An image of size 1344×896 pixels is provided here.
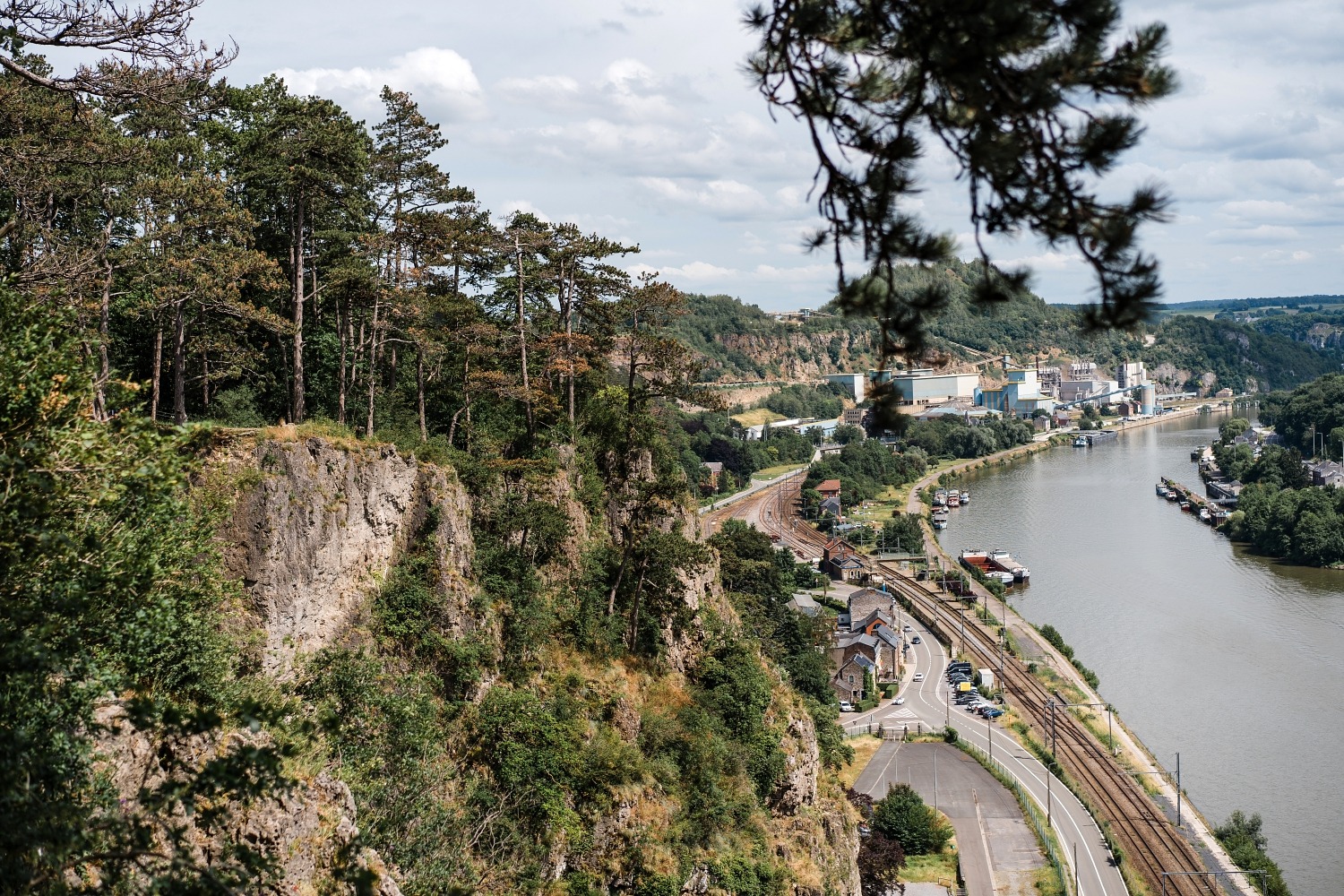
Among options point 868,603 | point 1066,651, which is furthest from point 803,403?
point 1066,651

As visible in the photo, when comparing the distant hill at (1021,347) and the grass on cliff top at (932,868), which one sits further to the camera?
the distant hill at (1021,347)

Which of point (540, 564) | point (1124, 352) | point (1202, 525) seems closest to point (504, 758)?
point (540, 564)

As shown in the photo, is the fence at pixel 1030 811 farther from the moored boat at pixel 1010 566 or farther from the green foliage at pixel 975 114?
the green foliage at pixel 975 114

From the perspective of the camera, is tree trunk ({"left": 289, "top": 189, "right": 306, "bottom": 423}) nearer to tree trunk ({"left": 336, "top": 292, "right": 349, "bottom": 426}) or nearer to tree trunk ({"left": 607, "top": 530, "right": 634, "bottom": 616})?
tree trunk ({"left": 336, "top": 292, "right": 349, "bottom": 426})

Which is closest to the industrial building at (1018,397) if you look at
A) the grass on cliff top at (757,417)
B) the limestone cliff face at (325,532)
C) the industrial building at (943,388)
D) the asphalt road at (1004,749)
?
the industrial building at (943,388)

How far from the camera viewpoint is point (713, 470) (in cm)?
7038

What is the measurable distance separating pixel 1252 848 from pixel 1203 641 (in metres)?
14.1

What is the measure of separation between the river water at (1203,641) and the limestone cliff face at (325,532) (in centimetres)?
2049

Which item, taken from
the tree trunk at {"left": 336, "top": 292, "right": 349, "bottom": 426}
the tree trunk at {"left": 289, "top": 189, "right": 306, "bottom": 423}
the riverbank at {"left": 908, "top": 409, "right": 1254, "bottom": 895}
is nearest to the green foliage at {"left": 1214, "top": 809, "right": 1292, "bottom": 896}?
the riverbank at {"left": 908, "top": 409, "right": 1254, "bottom": 895}

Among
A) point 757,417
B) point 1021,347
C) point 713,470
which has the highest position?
point 1021,347

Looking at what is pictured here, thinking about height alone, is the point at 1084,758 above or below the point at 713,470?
below

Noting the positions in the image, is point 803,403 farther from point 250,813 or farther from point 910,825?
point 250,813

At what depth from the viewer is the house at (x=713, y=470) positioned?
67125 mm

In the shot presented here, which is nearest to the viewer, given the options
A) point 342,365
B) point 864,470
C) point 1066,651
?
point 342,365
